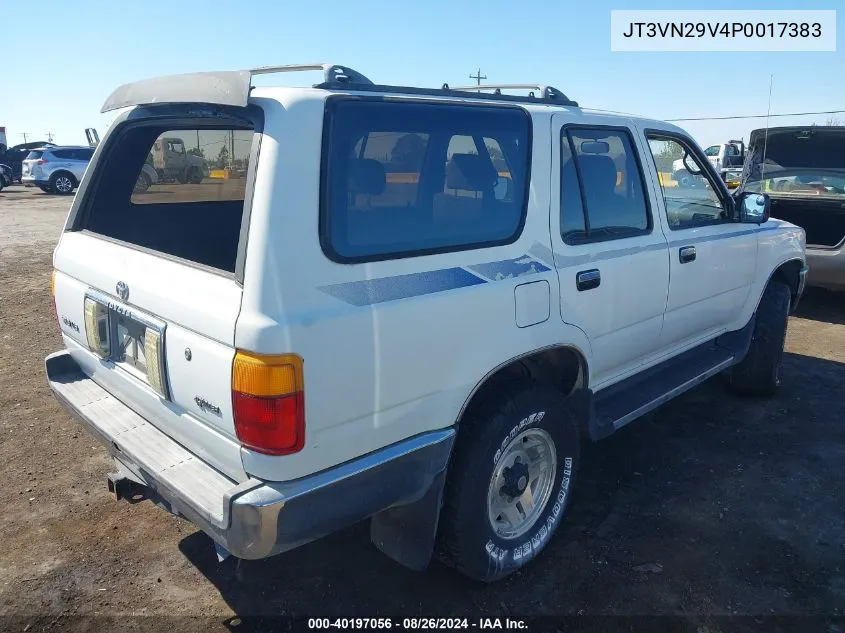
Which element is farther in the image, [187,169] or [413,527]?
[187,169]

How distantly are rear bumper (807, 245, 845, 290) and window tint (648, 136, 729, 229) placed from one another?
366 cm

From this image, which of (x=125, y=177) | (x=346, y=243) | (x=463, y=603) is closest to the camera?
(x=346, y=243)

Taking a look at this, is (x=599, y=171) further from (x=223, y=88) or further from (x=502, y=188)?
(x=223, y=88)

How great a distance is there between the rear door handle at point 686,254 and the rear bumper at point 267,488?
73.9 inches

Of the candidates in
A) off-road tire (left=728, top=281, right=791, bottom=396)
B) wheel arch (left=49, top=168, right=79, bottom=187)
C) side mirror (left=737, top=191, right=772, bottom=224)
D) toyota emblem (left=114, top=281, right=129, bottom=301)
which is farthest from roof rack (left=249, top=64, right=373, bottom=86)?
wheel arch (left=49, top=168, right=79, bottom=187)

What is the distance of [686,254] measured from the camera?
3572mm

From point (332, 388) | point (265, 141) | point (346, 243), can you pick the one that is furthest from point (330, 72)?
point (332, 388)

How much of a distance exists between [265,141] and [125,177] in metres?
1.54

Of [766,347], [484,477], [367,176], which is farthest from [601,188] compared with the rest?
[766,347]

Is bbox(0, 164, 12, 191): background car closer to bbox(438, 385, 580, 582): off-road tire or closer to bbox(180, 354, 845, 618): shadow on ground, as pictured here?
bbox(180, 354, 845, 618): shadow on ground

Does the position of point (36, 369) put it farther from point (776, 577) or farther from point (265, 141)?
point (776, 577)

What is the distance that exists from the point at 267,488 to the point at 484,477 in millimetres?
927

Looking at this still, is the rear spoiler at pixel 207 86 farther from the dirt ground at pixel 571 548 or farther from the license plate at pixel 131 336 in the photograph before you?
the dirt ground at pixel 571 548

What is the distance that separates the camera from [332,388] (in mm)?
2012
